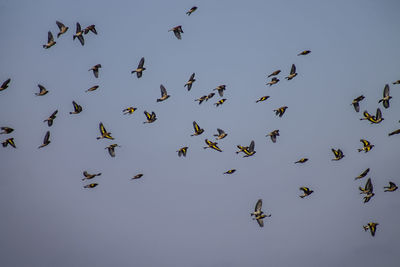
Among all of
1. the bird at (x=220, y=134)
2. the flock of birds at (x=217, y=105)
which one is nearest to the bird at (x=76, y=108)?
the flock of birds at (x=217, y=105)

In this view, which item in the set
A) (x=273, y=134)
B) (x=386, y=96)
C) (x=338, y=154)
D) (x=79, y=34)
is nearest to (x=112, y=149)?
(x=79, y=34)

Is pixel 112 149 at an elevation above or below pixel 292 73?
below

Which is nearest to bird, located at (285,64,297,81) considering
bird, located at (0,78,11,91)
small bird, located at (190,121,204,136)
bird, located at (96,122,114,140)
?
small bird, located at (190,121,204,136)

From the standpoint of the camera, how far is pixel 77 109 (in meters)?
44.0

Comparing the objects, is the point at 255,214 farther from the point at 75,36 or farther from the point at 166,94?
the point at 75,36

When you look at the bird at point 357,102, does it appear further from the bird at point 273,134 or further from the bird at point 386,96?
the bird at point 273,134

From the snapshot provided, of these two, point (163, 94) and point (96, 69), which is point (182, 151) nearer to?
point (163, 94)

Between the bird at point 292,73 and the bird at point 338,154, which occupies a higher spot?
the bird at point 292,73

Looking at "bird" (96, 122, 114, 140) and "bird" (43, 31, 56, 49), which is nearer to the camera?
"bird" (43, 31, 56, 49)

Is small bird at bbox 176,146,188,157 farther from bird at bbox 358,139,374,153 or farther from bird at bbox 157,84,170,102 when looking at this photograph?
bird at bbox 358,139,374,153

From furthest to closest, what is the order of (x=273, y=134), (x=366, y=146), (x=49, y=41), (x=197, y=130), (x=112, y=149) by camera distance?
(x=273, y=134) < (x=112, y=149) < (x=197, y=130) < (x=366, y=146) < (x=49, y=41)

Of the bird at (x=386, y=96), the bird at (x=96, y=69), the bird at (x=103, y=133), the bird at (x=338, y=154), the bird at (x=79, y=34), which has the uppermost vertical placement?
the bird at (x=79, y=34)

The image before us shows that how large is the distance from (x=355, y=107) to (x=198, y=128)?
15.7m

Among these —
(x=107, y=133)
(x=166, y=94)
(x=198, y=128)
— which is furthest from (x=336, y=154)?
(x=107, y=133)
